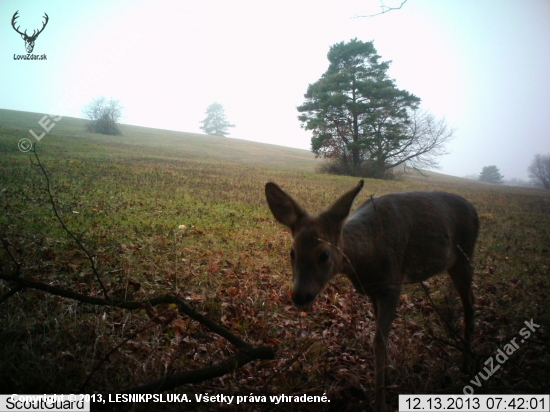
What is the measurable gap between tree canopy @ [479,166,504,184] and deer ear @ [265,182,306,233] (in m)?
4.24

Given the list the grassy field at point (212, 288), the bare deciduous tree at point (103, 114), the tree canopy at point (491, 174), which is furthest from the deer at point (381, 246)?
the bare deciduous tree at point (103, 114)

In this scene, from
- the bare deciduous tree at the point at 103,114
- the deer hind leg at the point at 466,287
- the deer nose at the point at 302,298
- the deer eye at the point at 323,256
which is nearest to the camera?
the deer nose at the point at 302,298

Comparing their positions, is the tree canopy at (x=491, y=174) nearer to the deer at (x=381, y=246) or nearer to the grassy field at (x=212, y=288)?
the grassy field at (x=212, y=288)

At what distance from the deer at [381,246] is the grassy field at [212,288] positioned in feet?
1.12

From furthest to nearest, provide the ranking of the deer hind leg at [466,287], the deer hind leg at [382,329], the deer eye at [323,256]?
the deer hind leg at [466,287], the deer hind leg at [382,329], the deer eye at [323,256]

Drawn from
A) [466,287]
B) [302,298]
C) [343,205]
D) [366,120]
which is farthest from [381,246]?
[366,120]

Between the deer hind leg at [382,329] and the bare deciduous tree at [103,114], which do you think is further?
the bare deciduous tree at [103,114]

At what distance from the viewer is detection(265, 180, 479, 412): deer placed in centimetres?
208

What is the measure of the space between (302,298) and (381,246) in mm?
907

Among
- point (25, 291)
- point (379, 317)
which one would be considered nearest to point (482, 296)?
point (379, 317)

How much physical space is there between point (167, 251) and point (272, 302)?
1.46m

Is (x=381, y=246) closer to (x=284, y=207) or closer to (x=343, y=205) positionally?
(x=343, y=205)

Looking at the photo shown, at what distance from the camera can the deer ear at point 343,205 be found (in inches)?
84.3

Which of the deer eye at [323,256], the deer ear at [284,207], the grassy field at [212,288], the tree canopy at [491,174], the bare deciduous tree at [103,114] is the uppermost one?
the bare deciduous tree at [103,114]
